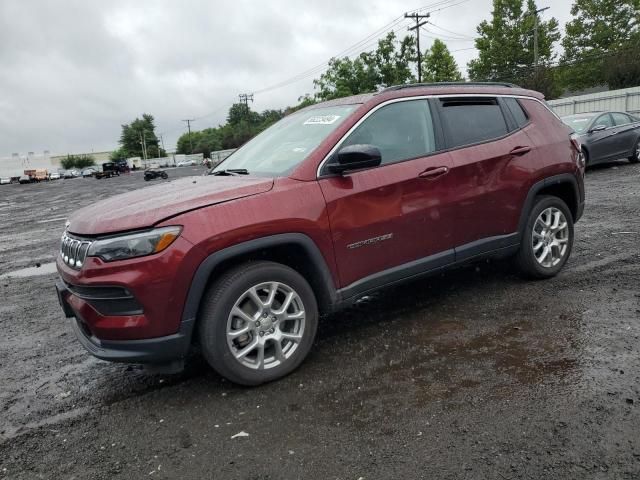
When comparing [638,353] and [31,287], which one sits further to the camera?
[31,287]

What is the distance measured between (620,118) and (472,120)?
11.7 metres

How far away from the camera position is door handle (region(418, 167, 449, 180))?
12.7 ft

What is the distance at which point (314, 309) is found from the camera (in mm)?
3387

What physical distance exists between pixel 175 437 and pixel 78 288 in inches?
41.4

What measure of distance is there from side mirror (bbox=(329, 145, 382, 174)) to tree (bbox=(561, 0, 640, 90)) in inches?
1817

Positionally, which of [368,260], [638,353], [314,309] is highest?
[368,260]

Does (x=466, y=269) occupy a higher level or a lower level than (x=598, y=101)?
lower

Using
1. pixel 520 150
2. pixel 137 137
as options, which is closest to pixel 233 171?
pixel 520 150

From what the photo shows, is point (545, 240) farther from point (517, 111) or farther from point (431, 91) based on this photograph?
point (431, 91)

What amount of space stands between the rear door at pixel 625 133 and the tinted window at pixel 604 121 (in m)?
0.20

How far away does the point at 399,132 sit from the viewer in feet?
13.0

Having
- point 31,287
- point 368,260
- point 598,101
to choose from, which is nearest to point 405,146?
point 368,260

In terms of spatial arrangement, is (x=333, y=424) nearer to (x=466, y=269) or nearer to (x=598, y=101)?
(x=466, y=269)

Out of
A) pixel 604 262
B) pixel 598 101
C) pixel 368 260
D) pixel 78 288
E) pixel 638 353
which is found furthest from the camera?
pixel 598 101
